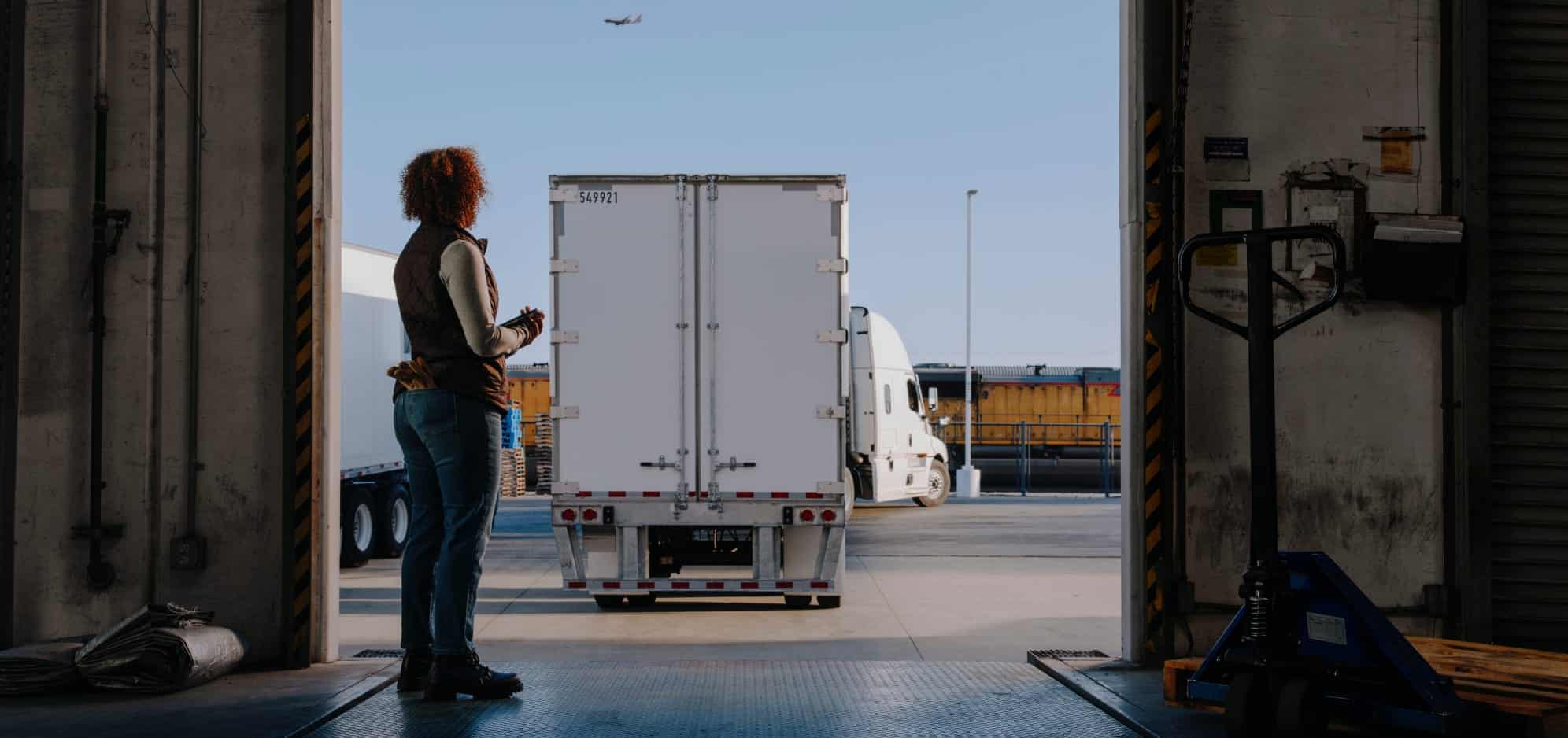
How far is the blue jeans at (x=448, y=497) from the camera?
18.1 feet

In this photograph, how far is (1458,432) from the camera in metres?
6.60

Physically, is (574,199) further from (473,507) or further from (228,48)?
(473,507)

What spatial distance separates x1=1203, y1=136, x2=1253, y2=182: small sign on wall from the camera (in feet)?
21.7

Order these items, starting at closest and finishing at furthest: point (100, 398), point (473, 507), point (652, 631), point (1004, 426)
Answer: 1. point (473, 507)
2. point (100, 398)
3. point (652, 631)
4. point (1004, 426)

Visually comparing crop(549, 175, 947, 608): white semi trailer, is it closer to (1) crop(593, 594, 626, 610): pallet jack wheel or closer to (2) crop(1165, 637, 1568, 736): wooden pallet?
(1) crop(593, 594, 626, 610): pallet jack wheel

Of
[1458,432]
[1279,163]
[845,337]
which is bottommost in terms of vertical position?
[1458,432]

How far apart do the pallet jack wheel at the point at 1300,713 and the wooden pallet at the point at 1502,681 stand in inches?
24.6

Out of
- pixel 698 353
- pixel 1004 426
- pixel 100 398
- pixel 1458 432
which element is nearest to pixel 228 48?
pixel 100 398

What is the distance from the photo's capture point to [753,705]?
564 cm

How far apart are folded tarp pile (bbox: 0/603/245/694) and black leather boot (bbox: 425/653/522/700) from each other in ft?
3.57

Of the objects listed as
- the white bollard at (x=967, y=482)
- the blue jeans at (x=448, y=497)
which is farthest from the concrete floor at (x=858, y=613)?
the white bollard at (x=967, y=482)

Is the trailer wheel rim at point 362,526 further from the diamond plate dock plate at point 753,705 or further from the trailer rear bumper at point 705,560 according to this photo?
the diamond plate dock plate at point 753,705

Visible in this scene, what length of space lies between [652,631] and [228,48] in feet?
16.4

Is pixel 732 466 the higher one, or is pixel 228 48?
pixel 228 48
